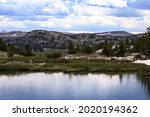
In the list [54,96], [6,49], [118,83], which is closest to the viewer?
[54,96]

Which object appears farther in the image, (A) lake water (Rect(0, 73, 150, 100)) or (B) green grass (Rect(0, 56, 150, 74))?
(B) green grass (Rect(0, 56, 150, 74))

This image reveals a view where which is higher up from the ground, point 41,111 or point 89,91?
point 41,111

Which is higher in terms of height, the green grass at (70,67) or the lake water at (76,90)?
the lake water at (76,90)

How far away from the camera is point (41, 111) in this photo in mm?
13508

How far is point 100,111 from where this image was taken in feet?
44.4

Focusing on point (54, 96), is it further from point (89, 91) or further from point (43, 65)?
point (43, 65)

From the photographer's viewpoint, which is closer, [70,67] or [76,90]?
[76,90]

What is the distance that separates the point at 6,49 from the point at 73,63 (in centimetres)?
3802

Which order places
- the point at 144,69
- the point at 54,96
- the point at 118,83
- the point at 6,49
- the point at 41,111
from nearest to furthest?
the point at 41,111
the point at 54,96
the point at 118,83
the point at 144,69
the point at 6,49

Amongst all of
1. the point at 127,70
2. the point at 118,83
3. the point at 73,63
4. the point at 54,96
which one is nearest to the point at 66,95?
the point at 54,96

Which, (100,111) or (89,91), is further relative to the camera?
(89,91)

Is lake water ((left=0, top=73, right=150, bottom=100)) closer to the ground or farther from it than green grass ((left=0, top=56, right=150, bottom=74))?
farther from it

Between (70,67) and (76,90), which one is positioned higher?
(76,90)

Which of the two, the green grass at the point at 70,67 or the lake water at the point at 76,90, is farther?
the green grass at the point at 70,67
